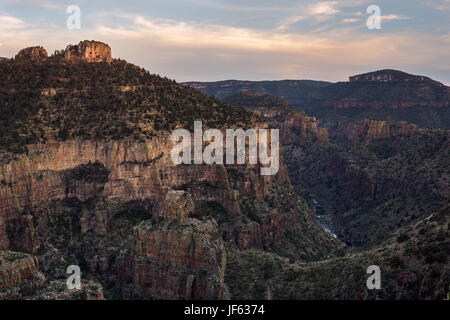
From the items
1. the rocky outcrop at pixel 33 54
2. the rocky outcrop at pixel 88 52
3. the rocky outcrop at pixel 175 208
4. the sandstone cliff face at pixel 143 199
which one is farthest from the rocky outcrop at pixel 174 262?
the rocky outcrop at pixel 33 54

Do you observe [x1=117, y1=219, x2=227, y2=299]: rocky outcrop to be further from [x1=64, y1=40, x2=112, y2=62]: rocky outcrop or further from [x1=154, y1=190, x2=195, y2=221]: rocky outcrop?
[x1=64, y1=40, x2=112, y2=62]: rocky outcrop

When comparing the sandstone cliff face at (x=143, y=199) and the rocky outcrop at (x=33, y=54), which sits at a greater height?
the rocky outcrop at (x=33, y=54)

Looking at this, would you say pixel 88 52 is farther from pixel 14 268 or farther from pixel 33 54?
pixel 14 268

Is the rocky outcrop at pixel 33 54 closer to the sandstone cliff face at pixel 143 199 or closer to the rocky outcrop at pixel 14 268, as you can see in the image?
the sandstone cliff face at pixel 143 199

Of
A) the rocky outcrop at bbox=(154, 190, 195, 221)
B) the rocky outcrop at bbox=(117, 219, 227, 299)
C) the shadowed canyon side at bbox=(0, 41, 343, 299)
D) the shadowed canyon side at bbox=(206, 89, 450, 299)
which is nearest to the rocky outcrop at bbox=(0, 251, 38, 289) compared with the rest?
the shadowed canyon side at bbox=(0, 41, 343, 299)
